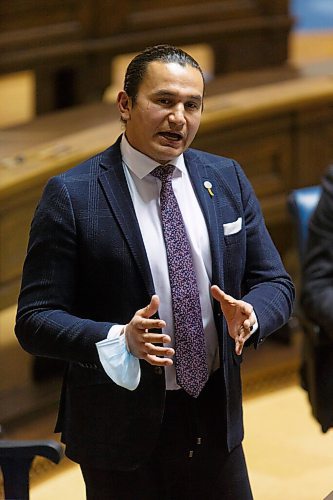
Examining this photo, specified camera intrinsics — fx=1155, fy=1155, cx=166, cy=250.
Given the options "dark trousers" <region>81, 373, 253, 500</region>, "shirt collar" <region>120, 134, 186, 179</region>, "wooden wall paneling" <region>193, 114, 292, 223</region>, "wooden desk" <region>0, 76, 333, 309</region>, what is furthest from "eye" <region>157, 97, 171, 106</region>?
"wooden wall paneling" <region>193, 114, 292, 223</region>

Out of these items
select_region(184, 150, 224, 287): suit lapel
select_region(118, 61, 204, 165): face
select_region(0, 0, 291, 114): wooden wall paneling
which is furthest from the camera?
select_region(0, 0, 291, 114): wooden wall paneling

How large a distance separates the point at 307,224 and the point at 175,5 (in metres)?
2.19

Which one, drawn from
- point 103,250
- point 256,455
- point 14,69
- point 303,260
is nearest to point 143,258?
point 103,250

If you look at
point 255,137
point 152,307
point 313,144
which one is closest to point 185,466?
point 152,307

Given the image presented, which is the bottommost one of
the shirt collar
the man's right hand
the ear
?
the man's right hand

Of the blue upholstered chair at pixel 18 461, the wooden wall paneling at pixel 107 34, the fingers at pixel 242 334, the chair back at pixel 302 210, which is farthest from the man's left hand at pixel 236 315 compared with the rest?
the wooden wall paneling at pixel 107 34

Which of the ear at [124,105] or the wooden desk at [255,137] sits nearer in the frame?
the ear at [124,105]

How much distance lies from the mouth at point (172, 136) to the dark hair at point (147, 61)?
0.27 ft

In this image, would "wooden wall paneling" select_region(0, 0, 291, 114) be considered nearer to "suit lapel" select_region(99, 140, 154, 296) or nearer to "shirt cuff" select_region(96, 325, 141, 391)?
"suit lapel" select_region(99, 140, 154, 296)

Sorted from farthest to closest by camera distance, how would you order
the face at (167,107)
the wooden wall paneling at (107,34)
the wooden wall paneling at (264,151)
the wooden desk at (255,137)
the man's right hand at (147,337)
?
the wooden wall paneling at (107,34) < the wooden wall paneling at (264,151) < the wooden desk at (255,137) < the face at (167,107) < the man's right hand at (147,337)

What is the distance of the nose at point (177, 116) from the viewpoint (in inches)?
77.7

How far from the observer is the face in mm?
1983

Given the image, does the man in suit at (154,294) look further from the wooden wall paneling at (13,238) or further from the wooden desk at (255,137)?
the wooden desk at (255,137)

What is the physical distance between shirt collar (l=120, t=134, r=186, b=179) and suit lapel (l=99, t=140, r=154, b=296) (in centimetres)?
2
